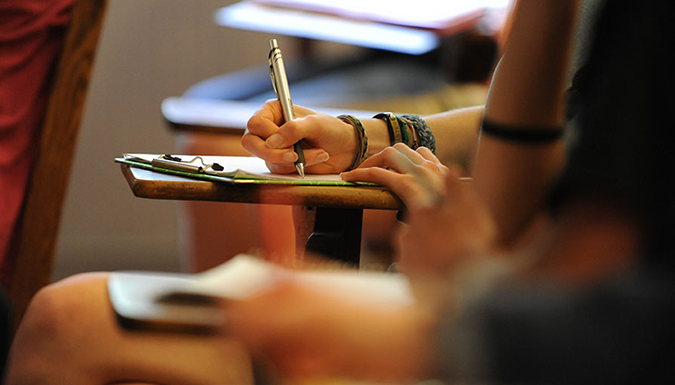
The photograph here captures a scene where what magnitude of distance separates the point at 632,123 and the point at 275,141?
55cm

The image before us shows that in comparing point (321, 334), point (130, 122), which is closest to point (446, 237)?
point (321, 334)

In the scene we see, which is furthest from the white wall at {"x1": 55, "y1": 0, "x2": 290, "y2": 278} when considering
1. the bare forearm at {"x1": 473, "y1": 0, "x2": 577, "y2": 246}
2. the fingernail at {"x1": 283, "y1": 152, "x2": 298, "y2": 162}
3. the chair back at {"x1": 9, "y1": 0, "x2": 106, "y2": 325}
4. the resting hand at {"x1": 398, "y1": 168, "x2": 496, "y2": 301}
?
the resting hand at {"x1": 398, "y1": 168, "x2": 496, "y2": 301}

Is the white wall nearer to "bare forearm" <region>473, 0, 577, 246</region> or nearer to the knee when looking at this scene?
the knee

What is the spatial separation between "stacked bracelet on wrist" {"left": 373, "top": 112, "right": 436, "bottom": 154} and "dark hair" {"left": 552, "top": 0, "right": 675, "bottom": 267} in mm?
602

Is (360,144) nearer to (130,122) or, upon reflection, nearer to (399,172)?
(399,172)

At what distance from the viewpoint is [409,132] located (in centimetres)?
100

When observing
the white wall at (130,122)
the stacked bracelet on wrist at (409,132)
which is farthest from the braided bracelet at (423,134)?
the white wall at (130,122)

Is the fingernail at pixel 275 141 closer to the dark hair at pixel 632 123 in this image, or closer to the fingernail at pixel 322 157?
the fingernail at pixel 322 157

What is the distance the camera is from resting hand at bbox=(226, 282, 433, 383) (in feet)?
1.22

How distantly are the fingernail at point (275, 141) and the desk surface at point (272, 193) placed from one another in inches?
3.4

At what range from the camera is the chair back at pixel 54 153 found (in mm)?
1261

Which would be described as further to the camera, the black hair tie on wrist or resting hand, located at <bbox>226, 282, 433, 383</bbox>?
the black hair tie on wrist

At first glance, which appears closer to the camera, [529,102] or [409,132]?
[529,102]

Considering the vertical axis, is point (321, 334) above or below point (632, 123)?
below
